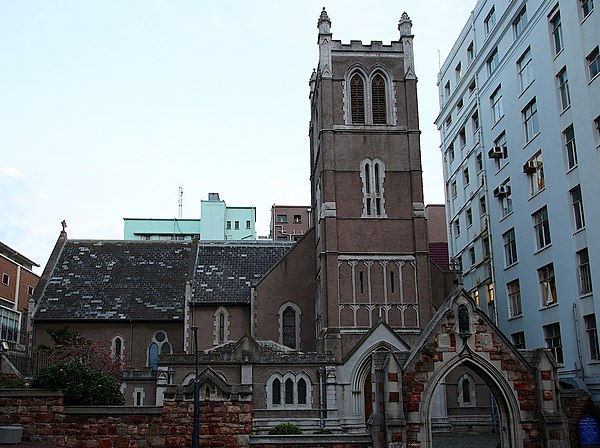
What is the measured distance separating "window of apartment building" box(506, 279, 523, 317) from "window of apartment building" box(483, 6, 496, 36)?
16071mm

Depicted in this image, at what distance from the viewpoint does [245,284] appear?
46.5 meters

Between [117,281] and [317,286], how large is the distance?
591 inches

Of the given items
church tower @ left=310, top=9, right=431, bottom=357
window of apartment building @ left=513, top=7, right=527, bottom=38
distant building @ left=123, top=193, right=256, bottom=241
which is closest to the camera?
window of apartment building @ left=513, top=7, right=527, bottom=38

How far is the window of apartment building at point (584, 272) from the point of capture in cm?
3011

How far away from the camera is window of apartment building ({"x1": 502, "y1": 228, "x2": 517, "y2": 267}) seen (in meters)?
39.4

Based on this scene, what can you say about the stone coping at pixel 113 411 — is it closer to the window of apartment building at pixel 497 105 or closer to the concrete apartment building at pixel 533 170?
the concrete apartment building at pixel 533 170

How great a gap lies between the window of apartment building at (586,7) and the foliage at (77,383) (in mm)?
25851

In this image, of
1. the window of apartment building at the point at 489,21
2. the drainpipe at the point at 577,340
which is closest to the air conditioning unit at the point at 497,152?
the window of apartment building at the point at 489,21

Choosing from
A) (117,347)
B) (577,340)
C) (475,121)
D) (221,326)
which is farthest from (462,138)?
(117,347)

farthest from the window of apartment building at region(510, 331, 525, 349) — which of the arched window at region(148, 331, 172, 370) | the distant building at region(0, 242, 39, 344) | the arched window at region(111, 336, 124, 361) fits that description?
the distant building at region(0, 242, 39, 344)

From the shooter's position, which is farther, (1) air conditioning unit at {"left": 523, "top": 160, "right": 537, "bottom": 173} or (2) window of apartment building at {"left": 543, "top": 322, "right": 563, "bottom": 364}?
(1) air conditioning unit at {"left": 523, "top": 160, "right": 537, "bottom": 173}

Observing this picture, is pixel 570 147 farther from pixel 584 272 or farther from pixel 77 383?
pixel 77 383

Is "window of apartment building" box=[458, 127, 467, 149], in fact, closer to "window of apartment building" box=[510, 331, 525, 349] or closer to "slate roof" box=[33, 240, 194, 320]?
"window of apartment building" box=[510, 331, 525, 349]

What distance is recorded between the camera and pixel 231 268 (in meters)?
48.1
